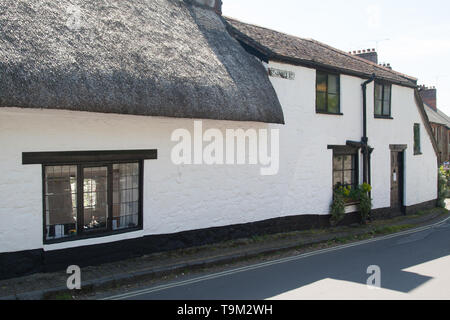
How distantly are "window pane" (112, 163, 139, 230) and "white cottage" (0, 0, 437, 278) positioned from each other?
0.02 metres

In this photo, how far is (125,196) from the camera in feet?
29.4

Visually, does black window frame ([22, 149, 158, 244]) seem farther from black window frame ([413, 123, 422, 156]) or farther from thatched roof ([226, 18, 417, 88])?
black window frame ([413, 123, 422, 156])

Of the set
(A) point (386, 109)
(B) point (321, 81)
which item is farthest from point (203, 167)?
(A) point (386, 109)

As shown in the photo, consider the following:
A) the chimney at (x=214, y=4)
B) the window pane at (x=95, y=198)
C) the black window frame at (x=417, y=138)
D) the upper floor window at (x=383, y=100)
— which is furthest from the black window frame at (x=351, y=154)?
the window pane at (x=95, y=198)

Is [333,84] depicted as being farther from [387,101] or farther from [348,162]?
[387,101]

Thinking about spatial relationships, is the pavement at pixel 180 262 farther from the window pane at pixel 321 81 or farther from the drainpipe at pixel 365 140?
the window pane at pixel 321 81

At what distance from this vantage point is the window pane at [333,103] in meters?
13.6

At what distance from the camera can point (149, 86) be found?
809 cm

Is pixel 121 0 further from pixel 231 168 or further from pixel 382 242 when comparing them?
pixel 382 242

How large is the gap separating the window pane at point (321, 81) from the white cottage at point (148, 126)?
0.05m

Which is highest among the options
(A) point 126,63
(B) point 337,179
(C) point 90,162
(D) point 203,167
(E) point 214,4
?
(E) point 214,4

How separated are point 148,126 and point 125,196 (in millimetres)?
1538

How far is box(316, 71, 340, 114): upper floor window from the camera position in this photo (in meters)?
13.3
